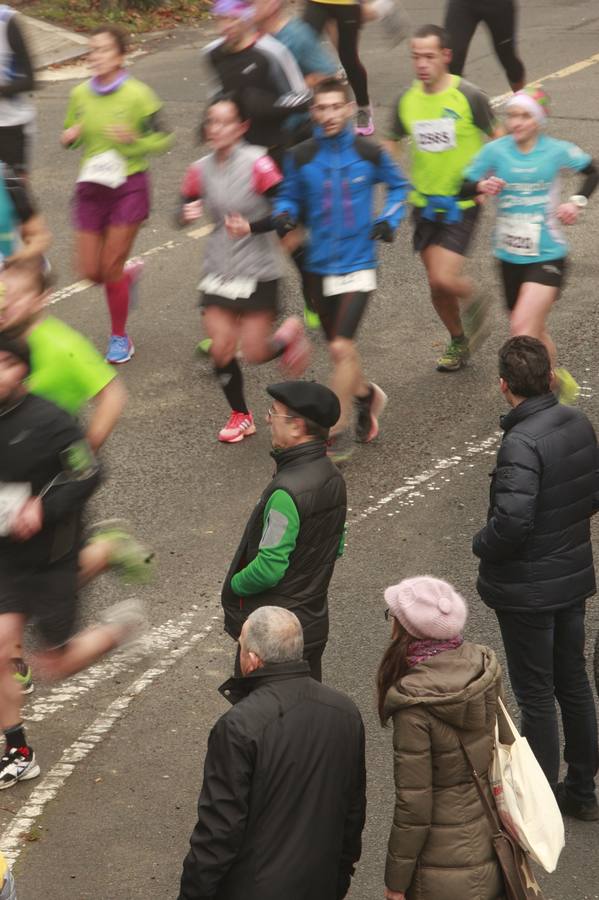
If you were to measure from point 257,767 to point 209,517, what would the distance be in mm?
3794

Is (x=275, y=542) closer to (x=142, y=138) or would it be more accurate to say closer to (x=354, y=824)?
(x=354, y=824)

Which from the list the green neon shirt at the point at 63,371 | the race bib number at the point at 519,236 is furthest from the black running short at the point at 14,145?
the green neon shirt at the point at 63,371

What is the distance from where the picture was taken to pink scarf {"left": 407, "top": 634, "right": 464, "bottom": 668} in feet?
15.9

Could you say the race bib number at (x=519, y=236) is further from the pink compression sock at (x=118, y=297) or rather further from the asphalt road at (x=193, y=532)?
the pink compression sock at (x=118, y=297)

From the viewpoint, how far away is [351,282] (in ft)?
28.3

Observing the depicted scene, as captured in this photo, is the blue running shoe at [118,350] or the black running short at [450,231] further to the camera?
the blue running shoe at [118,350]

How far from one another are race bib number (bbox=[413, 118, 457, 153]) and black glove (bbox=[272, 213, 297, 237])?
121 cm

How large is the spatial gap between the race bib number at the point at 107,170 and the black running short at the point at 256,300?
1.22m

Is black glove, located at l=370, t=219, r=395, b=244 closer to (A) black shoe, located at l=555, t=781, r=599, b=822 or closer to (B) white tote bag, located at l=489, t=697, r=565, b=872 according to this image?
(A) black shoe, located at l=555, t=781, r=599, b=822

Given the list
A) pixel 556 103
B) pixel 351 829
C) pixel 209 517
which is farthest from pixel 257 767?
pixel 556 103

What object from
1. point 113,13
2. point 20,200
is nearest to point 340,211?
point 20,200

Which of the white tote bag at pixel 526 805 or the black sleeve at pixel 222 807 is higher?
the black sleeve at pixel 222 807

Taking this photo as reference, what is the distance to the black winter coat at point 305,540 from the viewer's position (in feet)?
19.1

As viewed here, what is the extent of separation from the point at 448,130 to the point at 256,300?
1.57m
